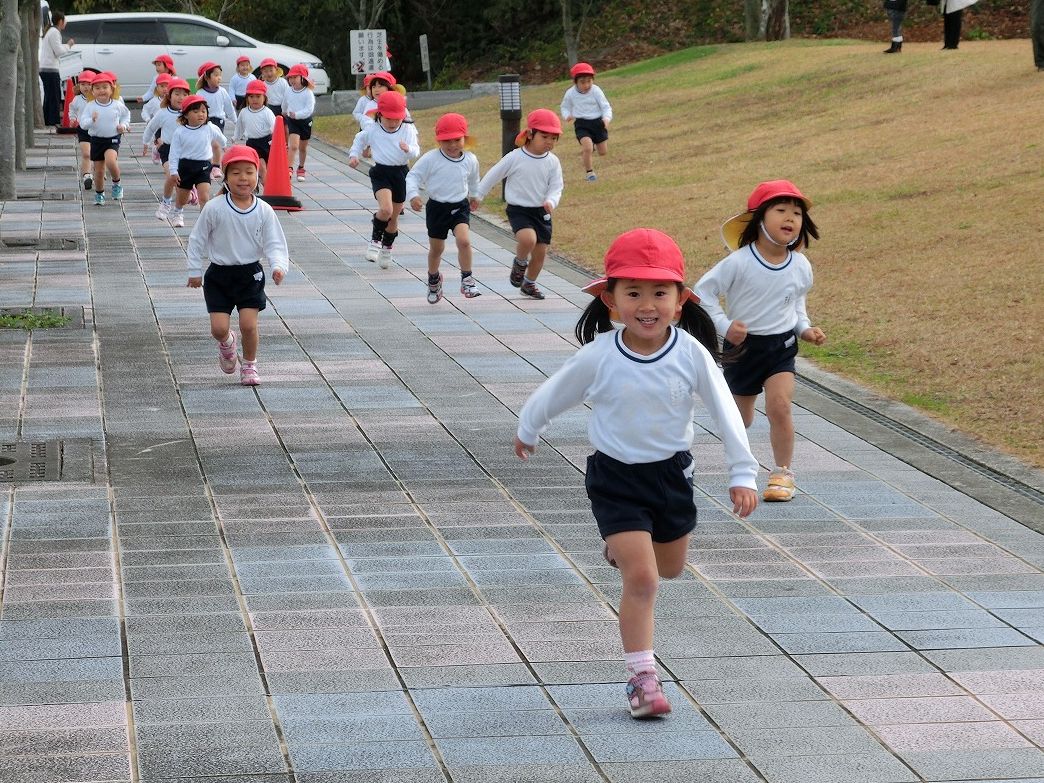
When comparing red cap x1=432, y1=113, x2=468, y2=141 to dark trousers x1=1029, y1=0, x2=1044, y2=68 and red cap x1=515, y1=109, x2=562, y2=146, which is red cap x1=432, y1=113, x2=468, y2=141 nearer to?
red cap x1=515, y1=109, x2=562, y2=146

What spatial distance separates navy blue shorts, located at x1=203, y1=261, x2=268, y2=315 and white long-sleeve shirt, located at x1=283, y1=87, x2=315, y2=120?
13154 millimetres

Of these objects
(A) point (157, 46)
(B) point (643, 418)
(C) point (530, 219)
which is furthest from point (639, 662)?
(A) point (157, 46)

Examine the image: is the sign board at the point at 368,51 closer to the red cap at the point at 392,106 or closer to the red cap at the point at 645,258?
the red cap at the point at 392,106

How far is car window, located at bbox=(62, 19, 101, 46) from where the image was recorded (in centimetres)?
3422

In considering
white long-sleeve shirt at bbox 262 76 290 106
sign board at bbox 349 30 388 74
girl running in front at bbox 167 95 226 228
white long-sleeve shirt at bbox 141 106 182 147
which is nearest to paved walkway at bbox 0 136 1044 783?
girl running in front at bbox 167 95 226 228

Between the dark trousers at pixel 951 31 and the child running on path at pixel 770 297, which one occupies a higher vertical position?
the dark trousers at pixel 951 31

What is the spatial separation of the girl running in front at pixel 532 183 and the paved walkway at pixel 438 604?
3.02m

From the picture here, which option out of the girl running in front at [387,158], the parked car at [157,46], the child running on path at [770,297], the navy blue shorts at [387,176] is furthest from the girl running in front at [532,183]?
the parked car at [157,46]

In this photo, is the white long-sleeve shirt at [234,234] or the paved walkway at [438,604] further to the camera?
the white long-sleeve shirt at [234,234]

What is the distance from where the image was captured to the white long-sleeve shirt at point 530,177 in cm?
1331

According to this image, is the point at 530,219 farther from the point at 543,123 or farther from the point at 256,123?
the point at 256,123

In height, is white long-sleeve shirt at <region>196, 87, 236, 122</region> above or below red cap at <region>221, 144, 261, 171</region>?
above

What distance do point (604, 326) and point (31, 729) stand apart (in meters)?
2.23

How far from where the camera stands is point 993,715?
5012mm
